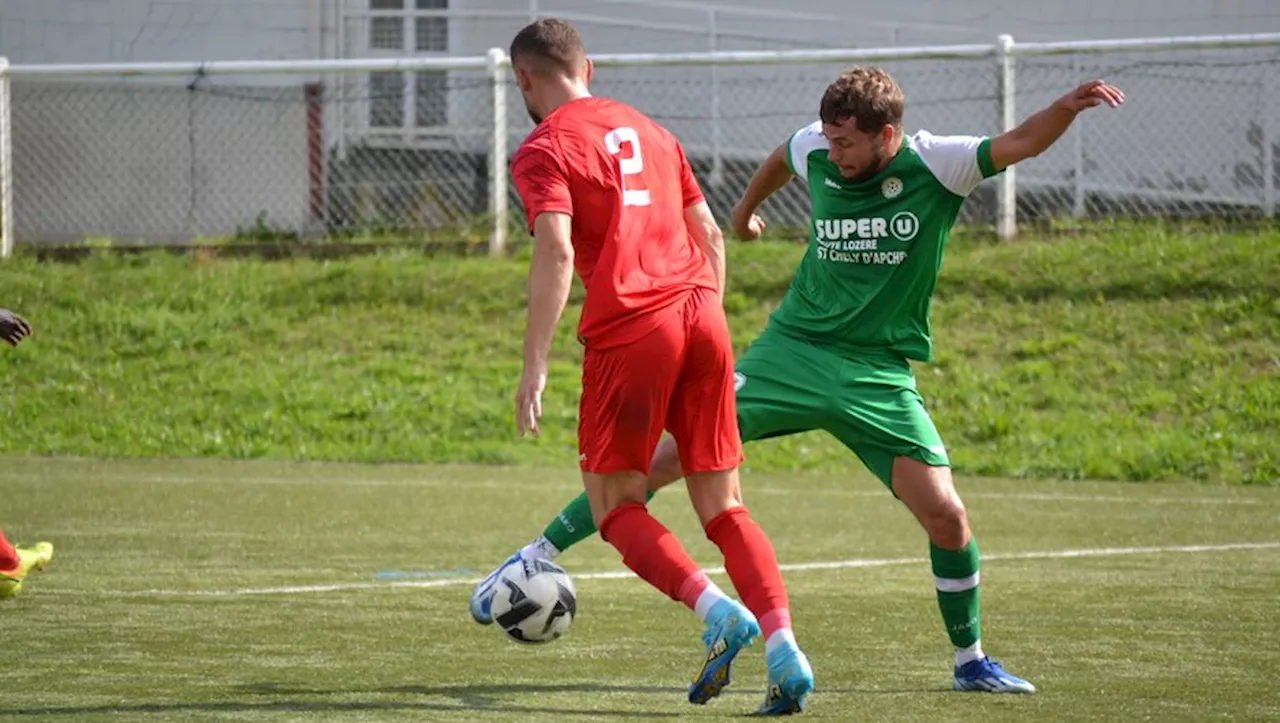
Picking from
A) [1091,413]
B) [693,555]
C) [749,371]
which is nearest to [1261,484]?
[1091,413]

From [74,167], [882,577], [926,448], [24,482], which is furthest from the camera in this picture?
[74,167]

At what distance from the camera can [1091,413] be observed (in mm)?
13609

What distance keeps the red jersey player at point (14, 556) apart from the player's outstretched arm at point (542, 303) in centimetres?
250

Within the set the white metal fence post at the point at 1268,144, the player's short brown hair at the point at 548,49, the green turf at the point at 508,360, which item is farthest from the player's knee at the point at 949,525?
the white metal fence post at the point at 1268,144

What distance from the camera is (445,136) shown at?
19.6 m

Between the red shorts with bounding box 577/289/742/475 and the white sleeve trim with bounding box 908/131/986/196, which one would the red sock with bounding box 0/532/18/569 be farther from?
the white sleeve trim with bounding box 908/131/986/196

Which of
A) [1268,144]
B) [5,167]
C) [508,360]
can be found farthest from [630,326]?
[5,167]

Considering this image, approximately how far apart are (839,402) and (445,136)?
45.1ft

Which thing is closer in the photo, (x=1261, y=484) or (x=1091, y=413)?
(x=1261, y=484)

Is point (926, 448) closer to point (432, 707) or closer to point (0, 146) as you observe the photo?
point (432, 707)

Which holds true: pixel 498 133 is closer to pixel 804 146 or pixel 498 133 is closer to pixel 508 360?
pixel 508 360

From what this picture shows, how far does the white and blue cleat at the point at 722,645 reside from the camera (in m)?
5.14

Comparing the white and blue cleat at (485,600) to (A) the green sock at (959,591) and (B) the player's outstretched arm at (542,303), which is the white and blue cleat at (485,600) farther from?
(A) the green sock at (959,591)

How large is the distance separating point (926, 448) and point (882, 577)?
2.45m
